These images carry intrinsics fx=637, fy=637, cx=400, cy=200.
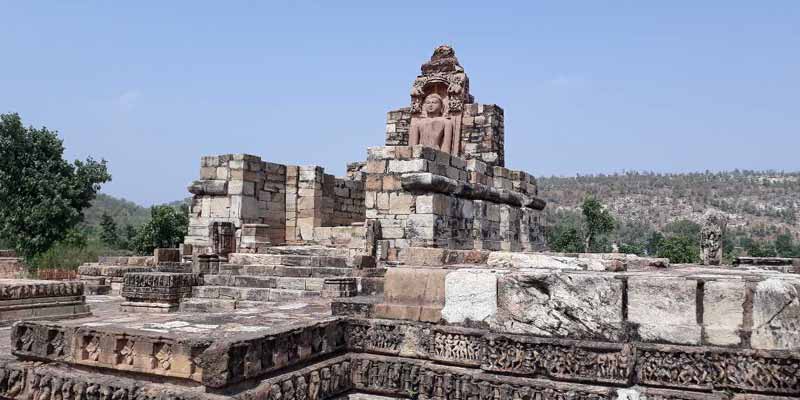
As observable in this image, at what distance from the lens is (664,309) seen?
4.29 meters

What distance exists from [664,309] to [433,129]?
1169 cm

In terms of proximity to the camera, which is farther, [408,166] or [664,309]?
[408,166]

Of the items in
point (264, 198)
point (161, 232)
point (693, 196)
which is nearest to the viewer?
point (264, 198)

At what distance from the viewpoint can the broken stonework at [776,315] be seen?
399 centimetres

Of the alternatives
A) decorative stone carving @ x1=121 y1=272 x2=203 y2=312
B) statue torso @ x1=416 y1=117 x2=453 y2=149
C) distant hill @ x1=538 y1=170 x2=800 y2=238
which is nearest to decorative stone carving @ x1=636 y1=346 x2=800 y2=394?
decorative stone carving @ x1=121 y1=272 x2=203 y2=312

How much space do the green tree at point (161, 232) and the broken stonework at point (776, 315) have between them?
1058 inches

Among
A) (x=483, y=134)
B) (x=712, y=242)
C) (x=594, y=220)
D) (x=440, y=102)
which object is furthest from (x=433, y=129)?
(x=594, y=220)

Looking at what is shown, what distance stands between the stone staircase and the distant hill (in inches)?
2153

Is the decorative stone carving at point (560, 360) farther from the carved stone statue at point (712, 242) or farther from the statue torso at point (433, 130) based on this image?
the carved stone statue at point (712, 242)

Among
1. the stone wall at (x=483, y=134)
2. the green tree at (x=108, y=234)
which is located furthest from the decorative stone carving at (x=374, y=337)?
the green tree at (x=108, y=234)

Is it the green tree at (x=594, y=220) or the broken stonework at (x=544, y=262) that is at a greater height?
the green tree at (x=594, y=220)

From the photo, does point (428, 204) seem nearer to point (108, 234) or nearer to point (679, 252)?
point (679, 252)

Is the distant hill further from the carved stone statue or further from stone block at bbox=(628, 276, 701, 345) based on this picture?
stone block at bbox=(628, 276, 701, 345)

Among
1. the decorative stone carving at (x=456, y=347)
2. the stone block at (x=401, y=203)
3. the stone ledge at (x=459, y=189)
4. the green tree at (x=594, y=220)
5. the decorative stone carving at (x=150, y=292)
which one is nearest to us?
the decorative stone carving at (x=456, y=347)
